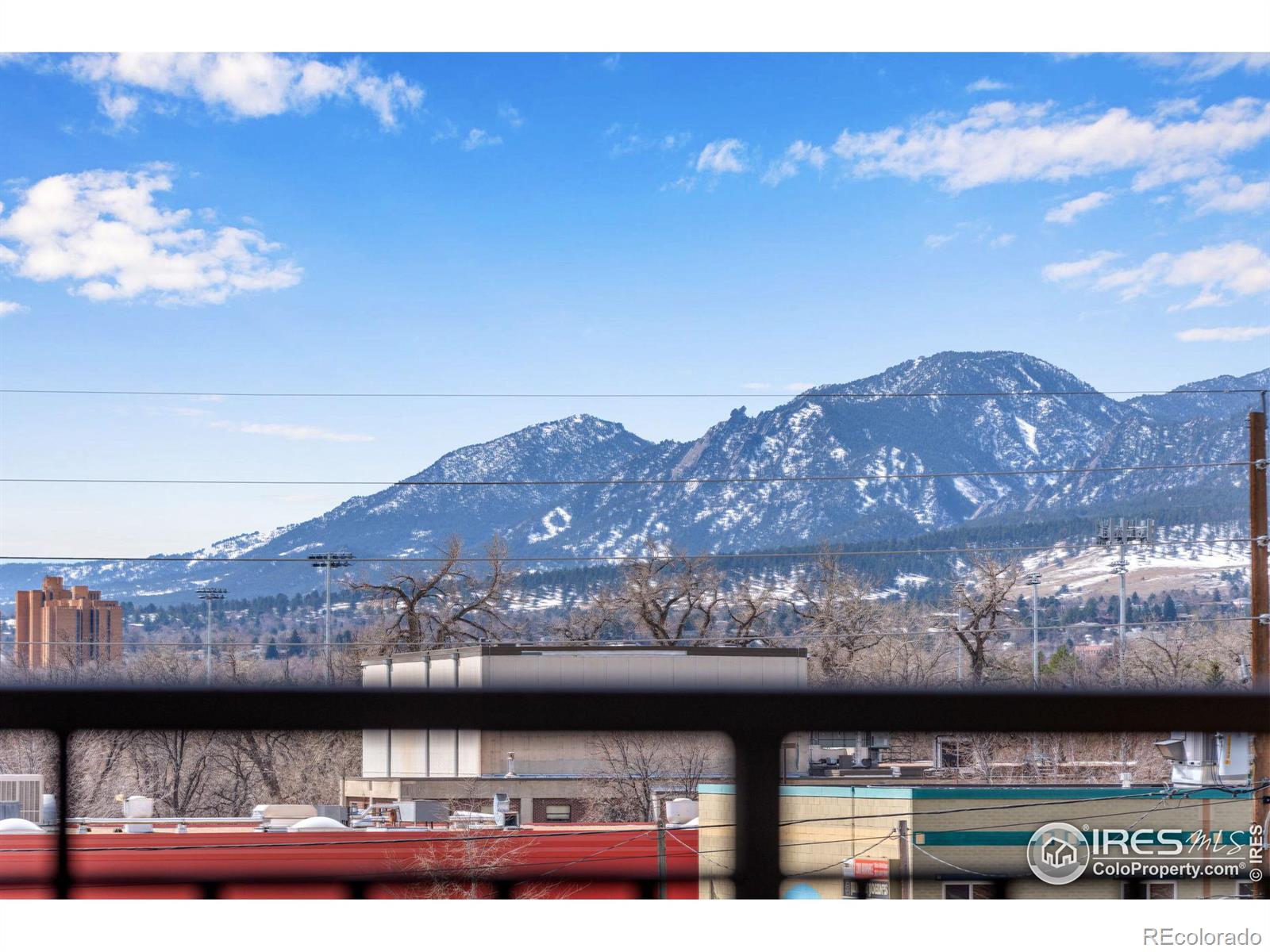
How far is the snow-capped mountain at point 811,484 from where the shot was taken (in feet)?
426

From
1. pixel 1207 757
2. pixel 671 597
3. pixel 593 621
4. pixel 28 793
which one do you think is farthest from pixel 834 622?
pixel 28 793

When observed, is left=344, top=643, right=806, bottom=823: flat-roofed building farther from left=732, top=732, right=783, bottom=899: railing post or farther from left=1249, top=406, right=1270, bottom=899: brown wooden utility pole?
left=1249, top=406, right=1270, bottom=899: brown wooden utility pole

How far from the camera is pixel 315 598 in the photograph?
72.4 m

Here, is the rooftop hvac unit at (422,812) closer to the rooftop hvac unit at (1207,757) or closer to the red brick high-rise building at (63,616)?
the rooftop hvac unit at (1207,757)

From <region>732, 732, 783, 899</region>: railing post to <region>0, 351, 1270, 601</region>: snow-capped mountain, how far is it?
349ft

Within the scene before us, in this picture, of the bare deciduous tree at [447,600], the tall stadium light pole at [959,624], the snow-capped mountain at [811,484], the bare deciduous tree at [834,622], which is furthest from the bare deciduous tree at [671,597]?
the snow-capped mountain at [811,484]

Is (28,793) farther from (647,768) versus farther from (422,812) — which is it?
(647,768)

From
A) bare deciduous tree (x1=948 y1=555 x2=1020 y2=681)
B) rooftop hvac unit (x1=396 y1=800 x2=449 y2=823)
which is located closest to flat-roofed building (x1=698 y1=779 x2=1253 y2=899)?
rooftop hvac unit (x1=396 y1=800 x2=449 y2=823)

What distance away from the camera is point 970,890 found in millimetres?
1509

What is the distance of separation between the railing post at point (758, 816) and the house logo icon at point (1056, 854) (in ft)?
1.05

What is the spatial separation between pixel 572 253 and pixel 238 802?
119629 mm

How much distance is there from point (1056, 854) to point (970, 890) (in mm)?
119
